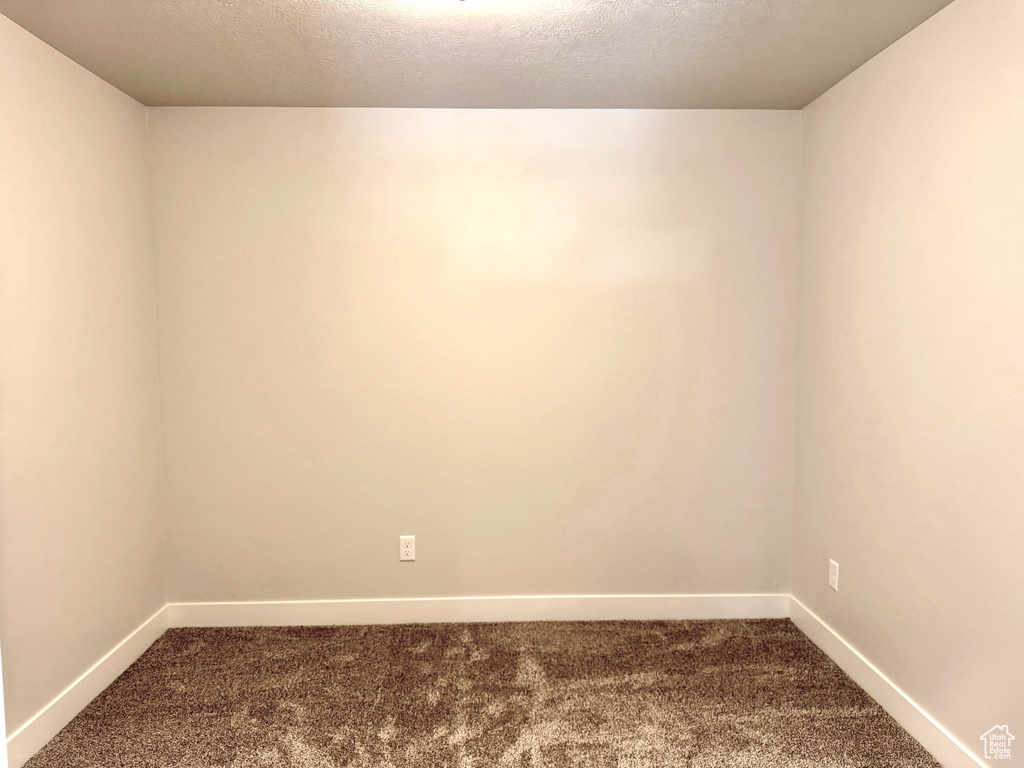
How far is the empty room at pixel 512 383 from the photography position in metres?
2.05

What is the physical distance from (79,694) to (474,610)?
5.12 feet

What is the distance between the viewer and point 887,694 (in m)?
2.34

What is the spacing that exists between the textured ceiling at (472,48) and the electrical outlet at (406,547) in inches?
77.1

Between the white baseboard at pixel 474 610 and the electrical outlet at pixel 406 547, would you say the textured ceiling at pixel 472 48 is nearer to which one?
the electrical outlet at pixel 406 547

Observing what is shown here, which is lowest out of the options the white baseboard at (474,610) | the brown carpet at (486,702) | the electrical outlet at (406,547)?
the brown carpet at (486,702)

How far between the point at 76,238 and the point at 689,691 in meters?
2.81

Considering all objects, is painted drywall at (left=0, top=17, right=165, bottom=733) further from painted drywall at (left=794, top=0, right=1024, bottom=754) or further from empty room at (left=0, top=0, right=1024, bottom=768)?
painted drywall at (left=794, top=0, right=1024, bottom=754)

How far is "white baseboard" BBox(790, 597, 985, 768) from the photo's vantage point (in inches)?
79.3

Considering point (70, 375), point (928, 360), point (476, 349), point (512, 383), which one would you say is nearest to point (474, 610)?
point (512, 383)

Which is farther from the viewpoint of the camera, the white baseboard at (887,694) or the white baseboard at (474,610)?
the white baseboard at (474,610)

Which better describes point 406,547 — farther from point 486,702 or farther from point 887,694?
point 887,694

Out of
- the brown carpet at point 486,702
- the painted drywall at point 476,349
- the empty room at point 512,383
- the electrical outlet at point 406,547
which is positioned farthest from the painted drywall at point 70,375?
the electrical outlet at point 406,547

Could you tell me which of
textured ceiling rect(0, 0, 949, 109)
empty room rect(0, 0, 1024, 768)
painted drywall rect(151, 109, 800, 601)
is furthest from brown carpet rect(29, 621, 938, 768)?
textured ceiling rect(0, 0, 949, 109)

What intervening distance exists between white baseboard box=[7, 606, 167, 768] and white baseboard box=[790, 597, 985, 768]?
113 inches
